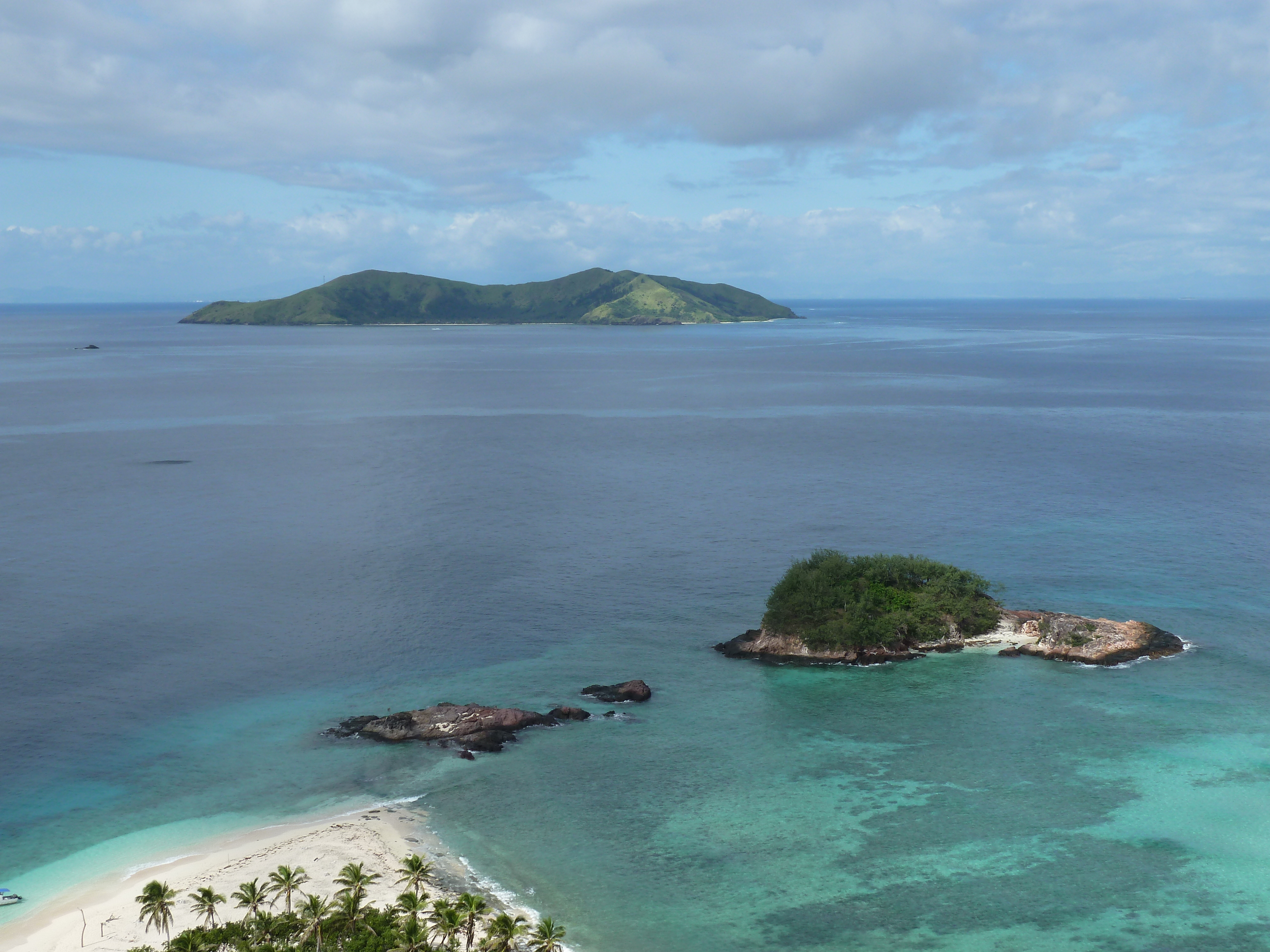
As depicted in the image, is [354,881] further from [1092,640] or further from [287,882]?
[1092,640]

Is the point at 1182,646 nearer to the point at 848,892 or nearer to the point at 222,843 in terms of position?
the point at 848,892

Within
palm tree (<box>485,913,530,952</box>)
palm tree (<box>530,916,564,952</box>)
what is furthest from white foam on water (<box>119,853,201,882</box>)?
palm tree (<box>530,916,564,952</box>)

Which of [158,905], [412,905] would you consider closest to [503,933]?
[412,905]

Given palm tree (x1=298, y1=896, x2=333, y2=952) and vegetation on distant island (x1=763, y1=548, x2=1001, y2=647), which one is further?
vegetation on distant island (x1=763, y1=548, x2=1001, y2=647)

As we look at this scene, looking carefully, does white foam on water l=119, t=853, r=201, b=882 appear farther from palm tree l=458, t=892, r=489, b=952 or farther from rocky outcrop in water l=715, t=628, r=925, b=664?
rocky outcrop in water l=715, t=628, r=925, b=664

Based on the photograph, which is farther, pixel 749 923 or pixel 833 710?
pixel 833 710

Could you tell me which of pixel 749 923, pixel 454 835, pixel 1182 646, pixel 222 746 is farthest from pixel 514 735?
pixel 1182 646
